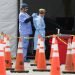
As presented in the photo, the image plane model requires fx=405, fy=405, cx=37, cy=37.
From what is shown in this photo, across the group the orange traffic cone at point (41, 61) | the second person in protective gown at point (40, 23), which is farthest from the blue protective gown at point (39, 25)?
the orange traffic cone at point (41, 61)

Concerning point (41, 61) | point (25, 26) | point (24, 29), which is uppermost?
point (25, 26)

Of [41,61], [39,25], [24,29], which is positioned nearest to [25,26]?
[24,29]

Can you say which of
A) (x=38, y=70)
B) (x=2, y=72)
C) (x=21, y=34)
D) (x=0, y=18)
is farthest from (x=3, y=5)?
(x=2, y=72)

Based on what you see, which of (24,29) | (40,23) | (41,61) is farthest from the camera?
(24,29)

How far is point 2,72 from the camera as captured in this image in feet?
28.4

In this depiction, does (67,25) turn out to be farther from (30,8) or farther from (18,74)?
(18,74)

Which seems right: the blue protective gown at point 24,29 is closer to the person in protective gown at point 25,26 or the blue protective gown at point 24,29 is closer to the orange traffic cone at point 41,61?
the person in protective gown at point 25,26

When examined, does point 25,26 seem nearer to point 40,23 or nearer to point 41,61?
point 40,23

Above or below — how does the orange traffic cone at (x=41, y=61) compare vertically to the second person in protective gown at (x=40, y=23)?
below

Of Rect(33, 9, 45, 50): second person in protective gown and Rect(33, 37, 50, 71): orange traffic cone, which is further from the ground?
Rect(33, 9, 45, 50): second person in protective gown

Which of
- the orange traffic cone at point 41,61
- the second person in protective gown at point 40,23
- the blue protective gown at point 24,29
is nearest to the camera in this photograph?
the orange traffic cone at point 41,61

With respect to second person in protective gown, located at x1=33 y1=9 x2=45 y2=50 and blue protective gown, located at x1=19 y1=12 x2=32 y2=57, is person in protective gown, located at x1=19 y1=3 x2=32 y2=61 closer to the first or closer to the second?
blue protective gown, located at x1=19 y1=12 x2=32 y2=57

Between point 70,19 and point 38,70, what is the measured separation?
17.4 feet

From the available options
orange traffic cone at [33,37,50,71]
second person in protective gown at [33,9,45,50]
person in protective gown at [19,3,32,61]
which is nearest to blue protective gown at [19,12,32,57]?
person in protective gown at [19,3,32,61]
